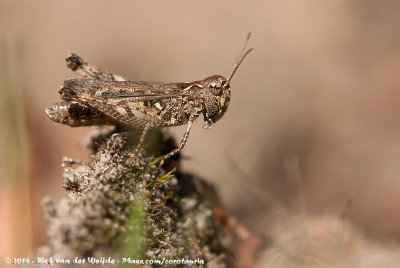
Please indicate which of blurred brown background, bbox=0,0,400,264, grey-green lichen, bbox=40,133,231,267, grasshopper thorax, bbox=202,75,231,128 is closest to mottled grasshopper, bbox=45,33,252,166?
grasshopper thorax, bbox=202,75,231,128

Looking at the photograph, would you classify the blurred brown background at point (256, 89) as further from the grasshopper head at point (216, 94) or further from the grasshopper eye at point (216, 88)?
the grasshopper eye at point (216, 88)

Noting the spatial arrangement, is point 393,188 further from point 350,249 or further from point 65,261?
point 65,261

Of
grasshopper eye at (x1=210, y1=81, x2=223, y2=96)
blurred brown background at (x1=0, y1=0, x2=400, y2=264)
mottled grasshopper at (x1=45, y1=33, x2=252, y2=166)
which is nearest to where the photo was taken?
mottled grasshopper at (x1=45, y1=33, x2=252, y2=166)

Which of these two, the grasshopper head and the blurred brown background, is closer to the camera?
the grasshopper head

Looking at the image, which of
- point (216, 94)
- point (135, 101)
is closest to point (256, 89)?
point (216, 94)

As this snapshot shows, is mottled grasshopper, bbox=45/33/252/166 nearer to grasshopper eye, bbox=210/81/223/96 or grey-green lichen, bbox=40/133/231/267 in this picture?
grasshopper eye, bbox=210/81/223/96

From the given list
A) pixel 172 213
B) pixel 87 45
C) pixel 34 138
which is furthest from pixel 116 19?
pixel 172 213
